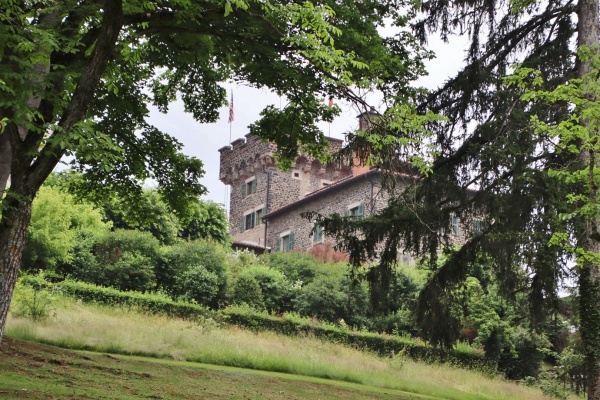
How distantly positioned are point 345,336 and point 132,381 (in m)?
17.2

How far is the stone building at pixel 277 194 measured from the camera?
47.2 metres

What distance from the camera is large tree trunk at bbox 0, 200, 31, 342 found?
8992mm

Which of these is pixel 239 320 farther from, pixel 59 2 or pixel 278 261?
pixel 59 2

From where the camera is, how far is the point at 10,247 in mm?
9102

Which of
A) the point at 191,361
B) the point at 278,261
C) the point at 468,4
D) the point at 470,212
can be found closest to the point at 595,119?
the point at 470,212

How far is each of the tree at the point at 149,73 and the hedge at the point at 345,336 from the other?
39.5ft

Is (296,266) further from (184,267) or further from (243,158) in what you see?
(243,158)

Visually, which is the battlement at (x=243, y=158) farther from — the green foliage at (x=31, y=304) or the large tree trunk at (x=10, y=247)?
the large tree trunk at (x=10, y=247)

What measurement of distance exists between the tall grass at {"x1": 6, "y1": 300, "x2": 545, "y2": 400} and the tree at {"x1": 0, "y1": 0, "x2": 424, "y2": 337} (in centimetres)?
365

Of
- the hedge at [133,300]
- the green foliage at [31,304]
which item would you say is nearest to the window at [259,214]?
the hedge at [133,300]

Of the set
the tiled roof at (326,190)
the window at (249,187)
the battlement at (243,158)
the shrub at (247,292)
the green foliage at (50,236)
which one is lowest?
the shrub at (247,292)

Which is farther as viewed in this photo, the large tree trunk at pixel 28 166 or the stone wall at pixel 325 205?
the stone wall at pixel 325 205

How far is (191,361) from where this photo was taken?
61.3 feet

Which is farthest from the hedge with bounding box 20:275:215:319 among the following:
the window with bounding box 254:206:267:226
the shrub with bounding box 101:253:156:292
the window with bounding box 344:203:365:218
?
the window with bounding box 254:206:267:226
